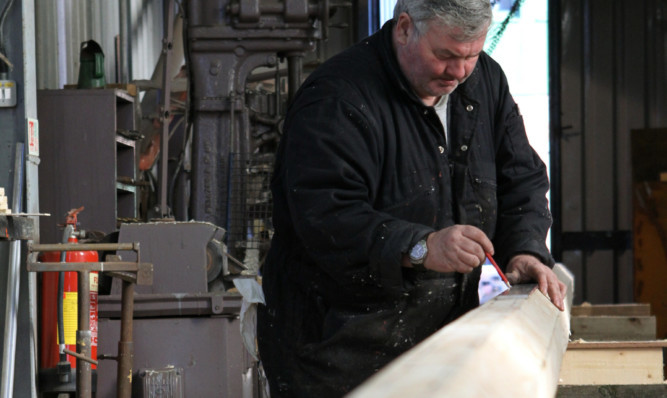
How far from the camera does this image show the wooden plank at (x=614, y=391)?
2766 millimetres

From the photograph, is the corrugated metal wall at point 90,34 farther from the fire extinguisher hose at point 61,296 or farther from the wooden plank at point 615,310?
the wooden plank at point 615,310

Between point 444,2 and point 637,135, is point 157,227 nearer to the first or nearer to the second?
point 444,2

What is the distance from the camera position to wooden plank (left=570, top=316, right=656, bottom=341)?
4.41 m

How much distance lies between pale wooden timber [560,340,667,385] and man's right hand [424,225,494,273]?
1.27 meters

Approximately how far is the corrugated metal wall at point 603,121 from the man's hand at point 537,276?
707cm

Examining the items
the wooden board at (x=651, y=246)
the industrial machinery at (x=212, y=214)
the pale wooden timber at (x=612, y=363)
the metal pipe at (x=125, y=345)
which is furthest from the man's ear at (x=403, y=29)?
the wooden board at (x=651, y=246)

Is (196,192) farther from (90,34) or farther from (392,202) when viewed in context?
(392,202)

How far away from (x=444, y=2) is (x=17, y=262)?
3004 mm

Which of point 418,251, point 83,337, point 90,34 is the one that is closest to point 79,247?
point 83,337

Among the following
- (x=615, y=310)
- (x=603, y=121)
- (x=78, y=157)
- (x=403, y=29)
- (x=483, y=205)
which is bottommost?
(x=615, y=310)

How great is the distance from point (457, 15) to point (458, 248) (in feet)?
1.82

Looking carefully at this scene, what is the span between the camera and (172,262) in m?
4.70

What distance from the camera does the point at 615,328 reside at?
175 inches

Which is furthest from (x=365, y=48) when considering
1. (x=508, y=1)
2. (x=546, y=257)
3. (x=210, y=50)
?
(x=508, y=1)
